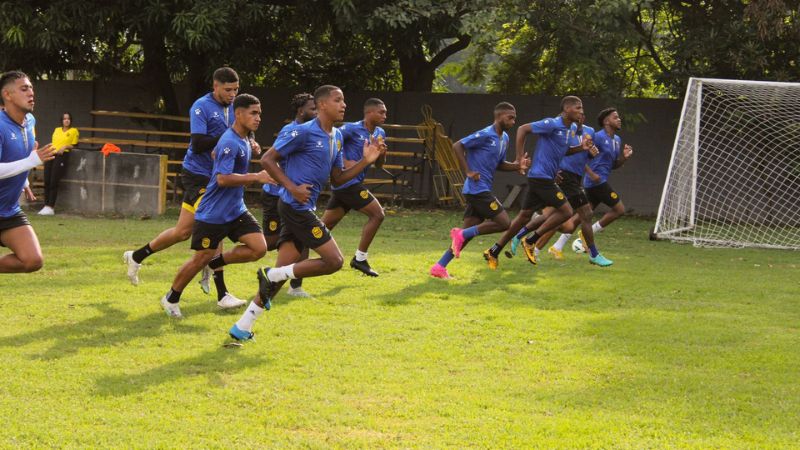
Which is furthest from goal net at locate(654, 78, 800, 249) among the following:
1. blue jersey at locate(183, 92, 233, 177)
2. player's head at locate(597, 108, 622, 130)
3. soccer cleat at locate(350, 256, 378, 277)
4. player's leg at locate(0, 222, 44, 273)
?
player's leg at locate(0, 222, 44, 273)

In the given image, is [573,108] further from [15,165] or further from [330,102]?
[15,165]

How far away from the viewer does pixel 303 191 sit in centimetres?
793

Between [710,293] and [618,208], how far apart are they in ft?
10.5

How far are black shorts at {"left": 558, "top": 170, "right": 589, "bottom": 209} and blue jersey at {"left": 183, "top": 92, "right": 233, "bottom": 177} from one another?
5044 millimetres

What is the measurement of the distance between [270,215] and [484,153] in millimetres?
2674

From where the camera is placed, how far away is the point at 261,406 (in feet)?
20.0

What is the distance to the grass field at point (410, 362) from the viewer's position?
570 centimetres

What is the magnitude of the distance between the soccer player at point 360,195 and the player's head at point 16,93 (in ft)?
12.8

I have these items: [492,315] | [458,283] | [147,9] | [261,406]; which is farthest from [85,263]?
[147,9]

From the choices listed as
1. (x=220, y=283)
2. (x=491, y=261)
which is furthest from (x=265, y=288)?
(x=491, y=261)

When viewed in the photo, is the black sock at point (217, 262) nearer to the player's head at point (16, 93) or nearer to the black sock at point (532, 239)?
the player's head at point (16, 93)

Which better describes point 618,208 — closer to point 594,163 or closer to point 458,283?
point 594,163

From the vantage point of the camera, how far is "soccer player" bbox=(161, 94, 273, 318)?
8242 millimetres

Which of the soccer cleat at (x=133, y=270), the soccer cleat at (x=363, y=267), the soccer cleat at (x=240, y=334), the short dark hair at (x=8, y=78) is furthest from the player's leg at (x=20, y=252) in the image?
the soccer cleat at (x=363, y=267)
